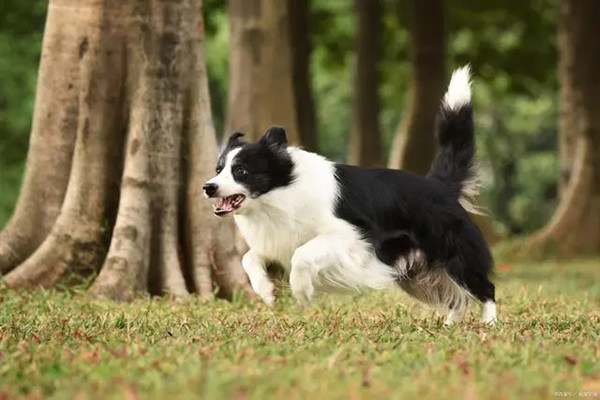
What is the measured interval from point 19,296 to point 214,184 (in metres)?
2.81

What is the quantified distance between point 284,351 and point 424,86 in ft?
51.3

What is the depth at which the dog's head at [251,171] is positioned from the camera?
8.11m

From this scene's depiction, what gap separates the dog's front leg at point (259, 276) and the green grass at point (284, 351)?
7.6 inches

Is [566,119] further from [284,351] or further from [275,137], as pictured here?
[284,351]

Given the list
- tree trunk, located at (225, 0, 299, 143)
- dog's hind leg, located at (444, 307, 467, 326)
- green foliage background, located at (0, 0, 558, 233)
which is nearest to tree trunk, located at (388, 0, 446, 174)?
green foliage background, located at (0, 0, 558, 233)

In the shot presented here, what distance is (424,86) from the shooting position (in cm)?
2175

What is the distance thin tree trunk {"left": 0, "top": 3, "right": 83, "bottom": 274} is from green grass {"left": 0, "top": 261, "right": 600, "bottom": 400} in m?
1.33

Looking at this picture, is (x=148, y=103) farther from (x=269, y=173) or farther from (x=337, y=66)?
(x=337, y=66)

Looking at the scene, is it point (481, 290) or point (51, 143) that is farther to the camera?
point (51, 143)

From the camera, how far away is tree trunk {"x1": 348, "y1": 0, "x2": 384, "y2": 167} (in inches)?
959

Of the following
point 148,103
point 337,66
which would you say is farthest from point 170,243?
point 337,66

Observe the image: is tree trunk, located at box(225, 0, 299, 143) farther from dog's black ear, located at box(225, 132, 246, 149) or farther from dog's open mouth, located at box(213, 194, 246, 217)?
dog's open mouth, located at box(213, 194, 246, 217)

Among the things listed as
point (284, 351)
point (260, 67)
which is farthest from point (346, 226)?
point (260, 67)

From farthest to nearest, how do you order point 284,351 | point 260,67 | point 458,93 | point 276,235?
1. point 260,67
2. point 458,93
3. point 276,235
4. point 284,351
